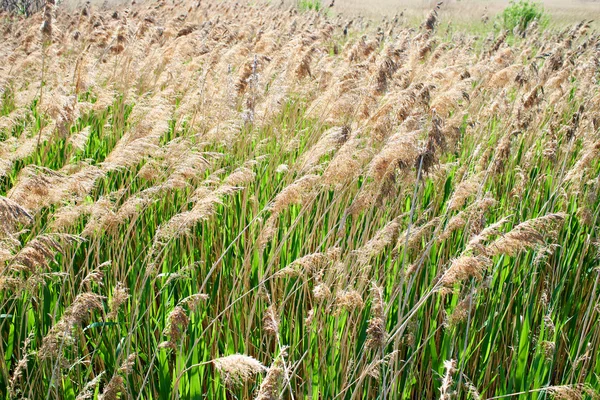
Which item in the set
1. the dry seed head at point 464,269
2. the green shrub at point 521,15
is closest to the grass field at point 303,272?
the dry seed head at point 464,269

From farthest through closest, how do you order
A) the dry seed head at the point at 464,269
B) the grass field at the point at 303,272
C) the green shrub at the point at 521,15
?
1. the green shrub at the point at 521,15
2. the grass field at the point at 303,272
3. the dry seed head at the point at 464,269

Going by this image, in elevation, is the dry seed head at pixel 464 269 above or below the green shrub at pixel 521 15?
below

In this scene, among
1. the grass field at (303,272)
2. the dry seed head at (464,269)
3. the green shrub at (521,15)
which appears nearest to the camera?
the dry seed head at (464,269)

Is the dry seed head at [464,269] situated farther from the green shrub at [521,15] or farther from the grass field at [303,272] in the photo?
the green shrub at [521,15]

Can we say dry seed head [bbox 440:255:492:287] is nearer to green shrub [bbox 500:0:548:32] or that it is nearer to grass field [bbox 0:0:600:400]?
grass field [bbox 0:0:600:400]

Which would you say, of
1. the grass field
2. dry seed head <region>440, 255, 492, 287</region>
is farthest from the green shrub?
dry seed head <region>440, 255, 492, 287</region>

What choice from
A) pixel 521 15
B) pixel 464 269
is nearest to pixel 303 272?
pixel 464 269

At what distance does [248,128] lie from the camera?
4.13 m

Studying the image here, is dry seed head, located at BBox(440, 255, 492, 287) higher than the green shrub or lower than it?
lower

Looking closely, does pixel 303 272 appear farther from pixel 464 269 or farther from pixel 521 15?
pixel 521 15

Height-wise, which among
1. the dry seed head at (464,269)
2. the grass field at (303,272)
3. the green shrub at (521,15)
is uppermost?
the green shrub at (521,15)

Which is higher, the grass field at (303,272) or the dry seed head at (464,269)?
the dry seed head at (464,269)

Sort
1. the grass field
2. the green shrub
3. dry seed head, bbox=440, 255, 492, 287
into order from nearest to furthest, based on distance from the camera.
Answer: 1. dry seed head, bbox=440, 255, 492, 287
2. the grass field
3. the green shrub

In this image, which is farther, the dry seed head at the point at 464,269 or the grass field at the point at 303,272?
the grass field at the point at 303,272
